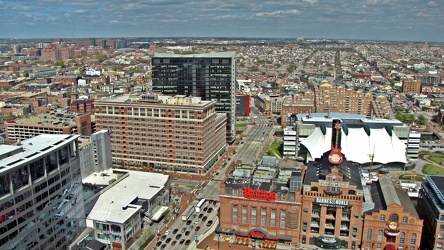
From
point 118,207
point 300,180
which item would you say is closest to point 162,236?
point 118,207

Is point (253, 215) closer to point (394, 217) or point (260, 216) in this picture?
point (260, 216)

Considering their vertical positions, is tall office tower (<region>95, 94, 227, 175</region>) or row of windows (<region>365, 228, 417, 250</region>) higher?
tall office tower (<region>95, 94, 227, 175</region>)

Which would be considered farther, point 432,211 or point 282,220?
point 282,220

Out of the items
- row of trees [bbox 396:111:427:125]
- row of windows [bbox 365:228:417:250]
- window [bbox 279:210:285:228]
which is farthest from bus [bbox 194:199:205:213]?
row of trees [bbox 396:111:427:125]

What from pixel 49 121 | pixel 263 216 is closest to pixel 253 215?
pixel 263 216

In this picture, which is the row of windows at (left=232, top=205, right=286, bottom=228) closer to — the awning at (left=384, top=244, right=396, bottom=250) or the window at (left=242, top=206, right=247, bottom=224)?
the window at (left=242, top=206, right=247, bottom=224)

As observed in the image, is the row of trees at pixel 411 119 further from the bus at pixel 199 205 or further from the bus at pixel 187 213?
the bus at pixel 187 213

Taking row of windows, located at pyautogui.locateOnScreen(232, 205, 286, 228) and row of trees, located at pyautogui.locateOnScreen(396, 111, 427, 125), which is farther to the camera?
row of trees, located at pyautogui.locateOnScreen(396, 111, 427, 125)
